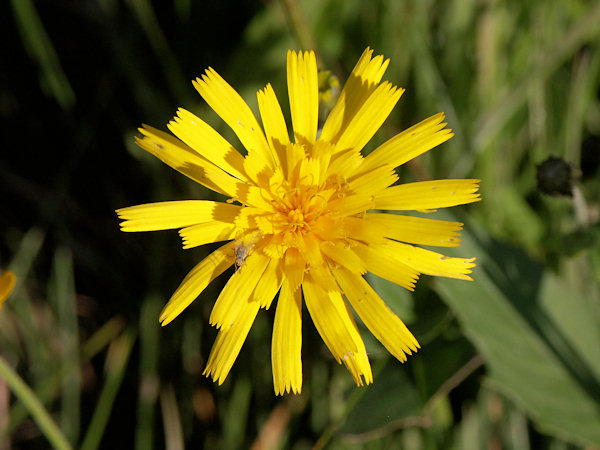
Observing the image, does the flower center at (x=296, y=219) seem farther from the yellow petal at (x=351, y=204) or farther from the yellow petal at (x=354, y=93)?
the yellow petal at (x=354, y=93)

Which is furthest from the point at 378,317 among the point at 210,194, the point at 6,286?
the point at 210,194

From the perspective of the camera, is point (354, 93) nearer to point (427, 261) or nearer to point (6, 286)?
point (427, 261)

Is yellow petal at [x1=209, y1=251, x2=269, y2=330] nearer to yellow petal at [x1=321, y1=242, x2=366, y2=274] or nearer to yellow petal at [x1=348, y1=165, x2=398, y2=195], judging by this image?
yellow petal at [x1=321, y1=242, x2=366, y2=274]

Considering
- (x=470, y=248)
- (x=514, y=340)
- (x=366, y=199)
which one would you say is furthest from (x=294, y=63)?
(x=514, y=340)

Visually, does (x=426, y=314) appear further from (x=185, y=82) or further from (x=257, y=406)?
(x=185, y=82)

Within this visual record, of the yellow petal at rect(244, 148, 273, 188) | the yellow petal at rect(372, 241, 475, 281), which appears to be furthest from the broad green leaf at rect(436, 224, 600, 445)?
the yellow petal at rect(244, 148, 273, 188)

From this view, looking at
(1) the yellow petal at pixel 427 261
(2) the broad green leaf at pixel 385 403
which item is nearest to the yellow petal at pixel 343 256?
(1) the yellow petal at pixel 427 261
